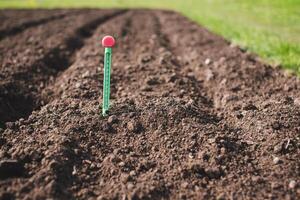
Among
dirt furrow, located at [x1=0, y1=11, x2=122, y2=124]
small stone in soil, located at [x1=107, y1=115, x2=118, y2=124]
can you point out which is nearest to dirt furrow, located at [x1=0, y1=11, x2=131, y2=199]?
small stone in soil, located at [x1=107, y1=115, x2=118, y2=124]

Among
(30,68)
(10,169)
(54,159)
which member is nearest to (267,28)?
(30,68)

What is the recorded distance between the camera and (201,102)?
464 centimetres

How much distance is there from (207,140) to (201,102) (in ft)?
3.80

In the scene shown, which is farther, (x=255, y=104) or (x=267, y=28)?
(x=267, y=28)

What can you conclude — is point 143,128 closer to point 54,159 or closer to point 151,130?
point 151,130

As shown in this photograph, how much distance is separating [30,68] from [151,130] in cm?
295

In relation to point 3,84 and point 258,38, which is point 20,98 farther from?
point 258,38

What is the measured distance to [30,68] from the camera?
5.93m

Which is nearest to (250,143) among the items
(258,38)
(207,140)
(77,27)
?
(207,140)

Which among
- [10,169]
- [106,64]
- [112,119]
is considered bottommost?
[10,169]

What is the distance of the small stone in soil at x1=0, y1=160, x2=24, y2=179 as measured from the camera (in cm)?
306

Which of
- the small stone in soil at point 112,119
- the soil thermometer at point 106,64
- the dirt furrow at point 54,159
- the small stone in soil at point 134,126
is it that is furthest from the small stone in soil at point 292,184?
the soil thermometer at point 106,64

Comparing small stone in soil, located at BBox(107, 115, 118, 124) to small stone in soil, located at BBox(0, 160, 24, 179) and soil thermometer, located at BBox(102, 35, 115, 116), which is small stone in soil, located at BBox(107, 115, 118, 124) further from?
small stone in soil, located at BBox(0, 160, 24, 179)

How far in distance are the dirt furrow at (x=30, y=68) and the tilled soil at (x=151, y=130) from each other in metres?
0.02
